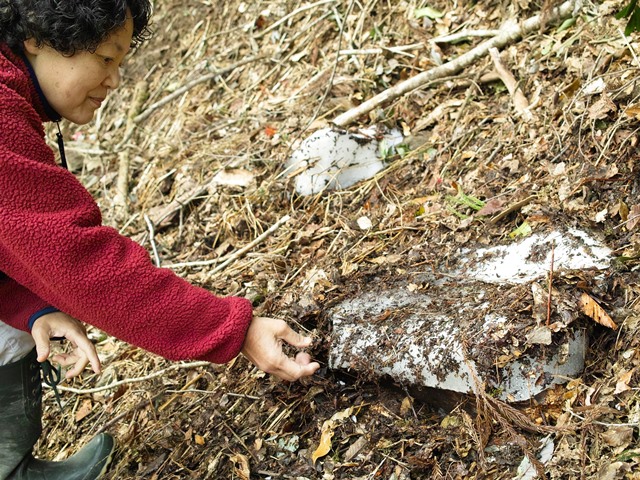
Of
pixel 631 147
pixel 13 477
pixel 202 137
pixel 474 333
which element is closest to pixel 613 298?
pixel 474 333

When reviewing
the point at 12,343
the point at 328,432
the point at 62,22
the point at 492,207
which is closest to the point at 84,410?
the point at 12,343

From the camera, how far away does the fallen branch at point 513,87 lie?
2.98m

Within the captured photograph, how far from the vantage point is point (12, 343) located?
2279 millimetres

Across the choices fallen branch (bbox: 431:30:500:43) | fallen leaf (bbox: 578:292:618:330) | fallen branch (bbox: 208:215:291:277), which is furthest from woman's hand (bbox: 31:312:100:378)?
fallen branch (bbox: 431:30:500:43)

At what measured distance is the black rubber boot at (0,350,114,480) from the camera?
2.31m

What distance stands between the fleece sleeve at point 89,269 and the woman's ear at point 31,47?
25 cm

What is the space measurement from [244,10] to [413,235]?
278 cm

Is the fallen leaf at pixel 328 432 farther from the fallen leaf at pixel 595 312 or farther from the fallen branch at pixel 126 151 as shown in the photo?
the fallen branch at pixel 126 151

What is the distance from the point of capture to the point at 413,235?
9.16 ft

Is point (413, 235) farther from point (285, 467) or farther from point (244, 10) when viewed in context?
point (244, 10)

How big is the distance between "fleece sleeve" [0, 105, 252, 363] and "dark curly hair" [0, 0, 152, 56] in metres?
0.26

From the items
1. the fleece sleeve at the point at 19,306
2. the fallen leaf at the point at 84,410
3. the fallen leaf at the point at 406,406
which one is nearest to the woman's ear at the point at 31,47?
the fleece sleeve at the point at 19,306

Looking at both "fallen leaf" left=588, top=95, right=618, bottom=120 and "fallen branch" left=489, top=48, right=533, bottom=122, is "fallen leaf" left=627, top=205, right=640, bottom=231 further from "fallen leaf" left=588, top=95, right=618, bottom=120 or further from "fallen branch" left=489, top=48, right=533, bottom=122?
"fallen branch" left=489, top=48, right=533, bottom=122

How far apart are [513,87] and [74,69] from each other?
1988mm
